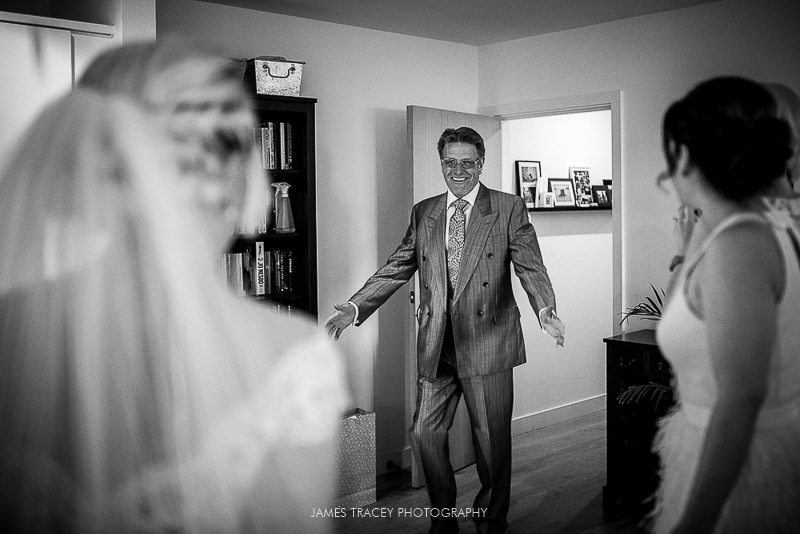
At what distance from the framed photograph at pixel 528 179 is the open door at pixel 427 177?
0.50 metres

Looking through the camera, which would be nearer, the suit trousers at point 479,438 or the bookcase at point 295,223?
the suit trousers at point 479,438

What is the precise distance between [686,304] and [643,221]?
300 cm

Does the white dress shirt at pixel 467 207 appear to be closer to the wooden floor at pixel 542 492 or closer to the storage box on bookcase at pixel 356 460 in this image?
the storage box on bookcase at pixel 356 460

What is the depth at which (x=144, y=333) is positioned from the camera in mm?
1091

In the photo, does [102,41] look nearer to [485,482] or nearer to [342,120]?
[342,120]

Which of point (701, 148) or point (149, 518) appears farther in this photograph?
point (701, 148)

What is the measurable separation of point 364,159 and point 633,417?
6.64 feet

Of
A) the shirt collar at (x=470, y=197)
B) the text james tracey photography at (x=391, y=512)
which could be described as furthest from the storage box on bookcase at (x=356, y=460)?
the shirt collar at (x=470, y=197)

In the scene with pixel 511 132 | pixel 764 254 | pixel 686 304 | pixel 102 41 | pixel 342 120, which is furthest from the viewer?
pixel 511 132

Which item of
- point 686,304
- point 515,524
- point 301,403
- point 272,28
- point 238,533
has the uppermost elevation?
point 272,28

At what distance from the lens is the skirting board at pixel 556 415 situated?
5184 millimetres

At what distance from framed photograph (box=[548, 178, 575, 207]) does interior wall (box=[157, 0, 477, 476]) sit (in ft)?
3.45

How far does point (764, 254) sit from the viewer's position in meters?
1.29

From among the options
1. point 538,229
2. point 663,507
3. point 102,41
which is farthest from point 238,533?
point 538,229
